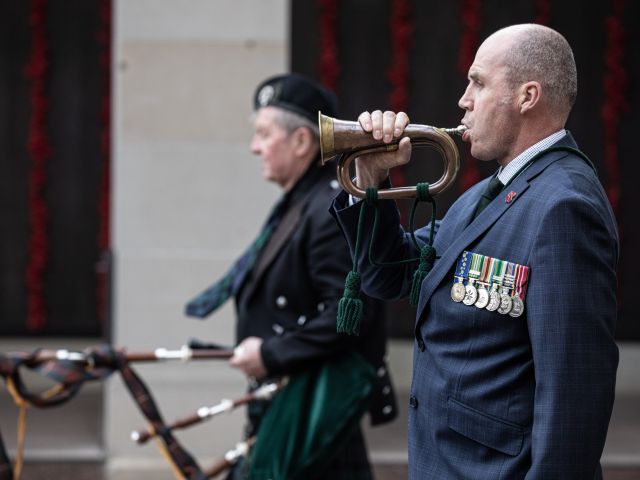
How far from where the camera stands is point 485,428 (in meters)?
2.51

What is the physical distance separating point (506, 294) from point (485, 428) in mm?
314

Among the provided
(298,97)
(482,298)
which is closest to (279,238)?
(298,97)

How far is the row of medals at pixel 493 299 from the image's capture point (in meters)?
2.47

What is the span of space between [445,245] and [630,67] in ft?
21.0

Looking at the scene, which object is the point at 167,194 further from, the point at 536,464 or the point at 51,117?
the point at 536,464

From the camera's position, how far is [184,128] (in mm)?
6609

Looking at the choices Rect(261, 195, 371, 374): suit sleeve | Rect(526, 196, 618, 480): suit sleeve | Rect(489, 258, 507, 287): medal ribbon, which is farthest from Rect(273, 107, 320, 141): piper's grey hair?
Rect(526, 196, 618, 480): suit sleeve

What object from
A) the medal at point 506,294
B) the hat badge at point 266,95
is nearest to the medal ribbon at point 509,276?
the medal at point 506,294

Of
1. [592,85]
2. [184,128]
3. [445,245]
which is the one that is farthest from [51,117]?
[445,245]

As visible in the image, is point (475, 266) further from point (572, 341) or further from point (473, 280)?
point (572, 341)

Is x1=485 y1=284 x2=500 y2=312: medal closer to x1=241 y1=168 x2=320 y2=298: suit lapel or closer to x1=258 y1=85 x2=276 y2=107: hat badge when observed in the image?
x1=241 y1=168 x2=320 y2=298: suit lapel

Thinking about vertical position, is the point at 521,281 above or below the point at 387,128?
below

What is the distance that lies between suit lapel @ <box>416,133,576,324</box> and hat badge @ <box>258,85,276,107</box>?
6.44ft

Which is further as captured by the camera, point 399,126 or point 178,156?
point 178,156
